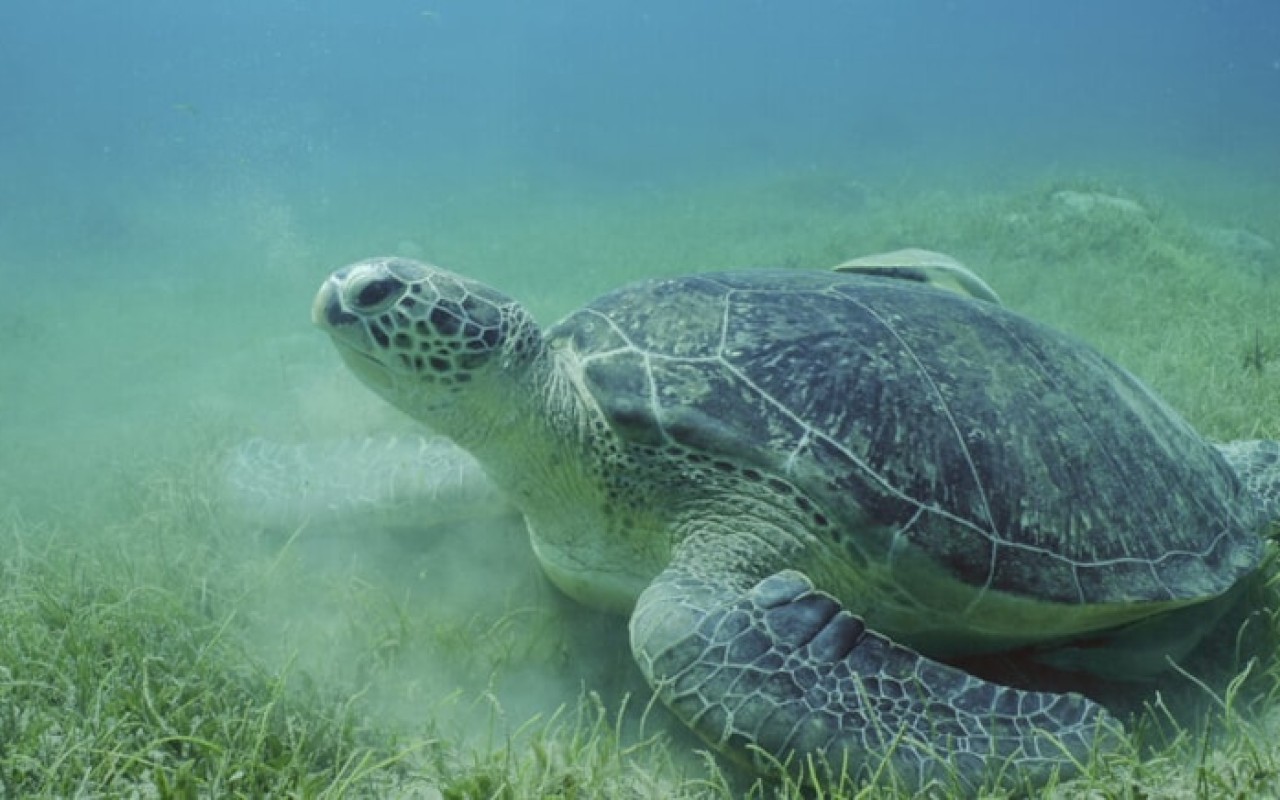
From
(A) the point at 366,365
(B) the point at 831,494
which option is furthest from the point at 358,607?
(B) the point at 831,494

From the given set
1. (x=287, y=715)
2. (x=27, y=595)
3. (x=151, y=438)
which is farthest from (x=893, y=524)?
(x=151, y=438)

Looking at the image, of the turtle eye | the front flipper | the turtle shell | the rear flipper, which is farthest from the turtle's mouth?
the rear flipper

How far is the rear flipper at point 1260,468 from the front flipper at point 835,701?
5.29ft

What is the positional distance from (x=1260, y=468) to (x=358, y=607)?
3.44 m

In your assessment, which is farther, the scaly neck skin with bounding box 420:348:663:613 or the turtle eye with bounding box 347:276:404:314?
the scaly neck skin with bounding box 420:348:663:613

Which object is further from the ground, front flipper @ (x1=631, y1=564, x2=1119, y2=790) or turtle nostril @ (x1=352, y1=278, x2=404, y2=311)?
turtle nostril @ (x1=352, y1=278, x2=404, y2=311)

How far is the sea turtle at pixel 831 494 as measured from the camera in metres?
1.88

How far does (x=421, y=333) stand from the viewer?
2434 mm

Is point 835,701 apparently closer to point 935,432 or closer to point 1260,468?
point 935,432

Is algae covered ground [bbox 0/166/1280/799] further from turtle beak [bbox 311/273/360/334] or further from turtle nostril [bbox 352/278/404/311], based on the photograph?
turtle nostril [bbox 352/278/404/311]

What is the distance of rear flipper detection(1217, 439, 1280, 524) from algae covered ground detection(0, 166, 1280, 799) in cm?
39

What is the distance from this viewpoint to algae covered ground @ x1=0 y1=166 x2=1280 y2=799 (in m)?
1.76

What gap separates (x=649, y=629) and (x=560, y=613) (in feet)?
2.66

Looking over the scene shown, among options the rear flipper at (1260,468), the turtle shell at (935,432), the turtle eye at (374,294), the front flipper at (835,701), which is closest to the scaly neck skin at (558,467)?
the turtle shell at (935,432)
